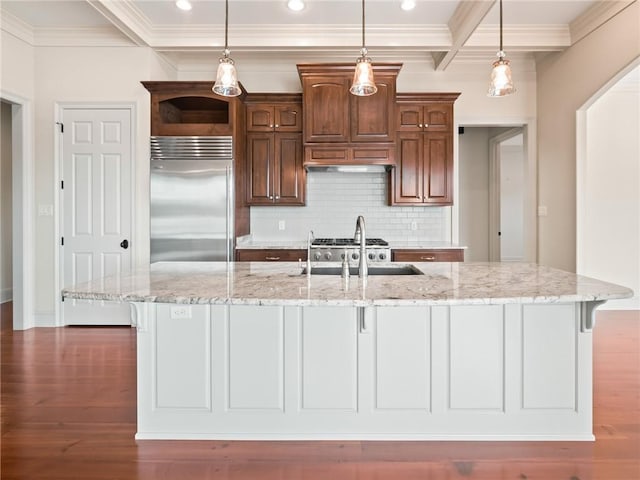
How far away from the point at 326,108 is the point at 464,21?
4.86 feet

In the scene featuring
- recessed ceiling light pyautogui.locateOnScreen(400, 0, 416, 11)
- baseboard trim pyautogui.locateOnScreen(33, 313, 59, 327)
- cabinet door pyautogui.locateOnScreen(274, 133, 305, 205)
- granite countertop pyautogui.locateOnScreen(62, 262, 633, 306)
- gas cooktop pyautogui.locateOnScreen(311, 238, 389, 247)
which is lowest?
baseboard trim pyautogui.locateOnScreen(33, 313, 59, 327)

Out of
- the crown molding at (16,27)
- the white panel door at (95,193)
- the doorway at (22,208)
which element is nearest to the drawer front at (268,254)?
the white panel door at (95,193)

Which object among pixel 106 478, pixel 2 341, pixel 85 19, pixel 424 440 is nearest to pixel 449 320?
pixel 424 440

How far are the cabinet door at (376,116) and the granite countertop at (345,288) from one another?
236 centimetres

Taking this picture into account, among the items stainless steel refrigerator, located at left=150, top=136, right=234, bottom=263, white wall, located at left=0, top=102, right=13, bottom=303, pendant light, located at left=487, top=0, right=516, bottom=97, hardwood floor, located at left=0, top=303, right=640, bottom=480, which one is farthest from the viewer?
white wall, located at left=0, top=102, right=13, bottom=303

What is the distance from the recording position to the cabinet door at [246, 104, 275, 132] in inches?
186

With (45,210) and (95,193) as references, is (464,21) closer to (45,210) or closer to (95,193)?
(95,193)

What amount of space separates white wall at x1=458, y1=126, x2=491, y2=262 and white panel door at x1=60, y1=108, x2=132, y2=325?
5172 mm

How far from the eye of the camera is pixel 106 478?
1.92m

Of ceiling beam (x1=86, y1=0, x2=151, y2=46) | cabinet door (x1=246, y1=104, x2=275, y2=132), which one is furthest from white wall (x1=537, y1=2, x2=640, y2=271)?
ceiling beam (x1=86, y1=0, x2=151, y2=46)

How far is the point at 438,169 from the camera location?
478cm

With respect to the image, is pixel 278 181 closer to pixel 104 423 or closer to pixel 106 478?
pixel 104 423

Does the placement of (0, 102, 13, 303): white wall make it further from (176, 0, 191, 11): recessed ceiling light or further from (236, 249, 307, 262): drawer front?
(236, 249, 307, 262): drawer front

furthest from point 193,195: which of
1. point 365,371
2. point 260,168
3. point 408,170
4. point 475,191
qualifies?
point 475,191
